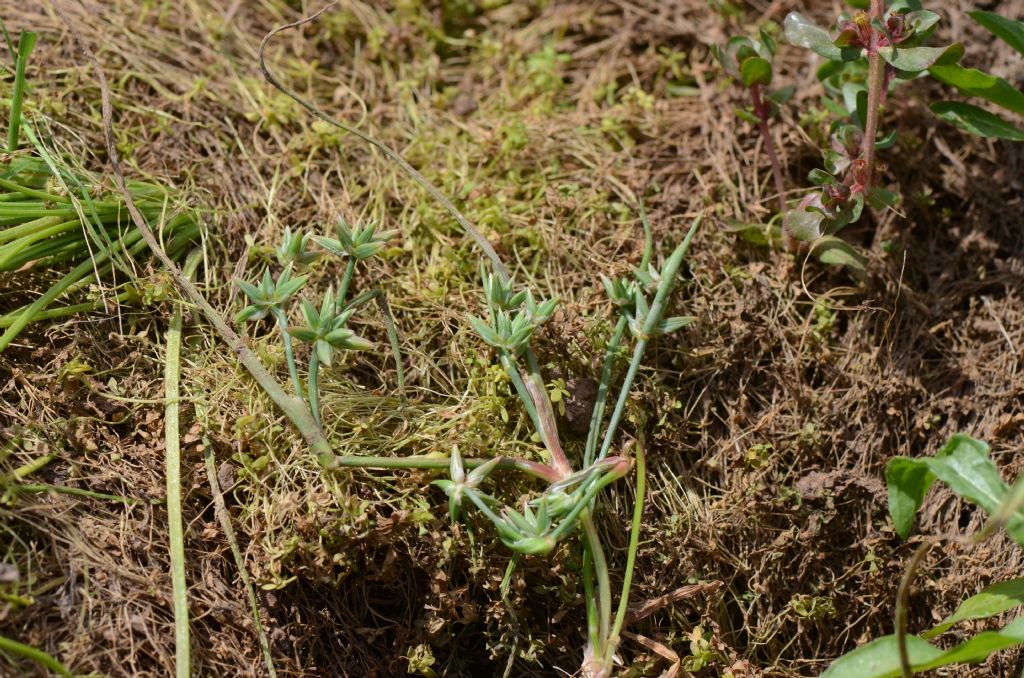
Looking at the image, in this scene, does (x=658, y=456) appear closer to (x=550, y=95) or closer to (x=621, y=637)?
(x=621, y=637)

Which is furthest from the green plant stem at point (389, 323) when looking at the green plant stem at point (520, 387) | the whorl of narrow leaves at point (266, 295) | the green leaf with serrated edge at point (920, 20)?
the green leaf with serrated edge at point (920, 20)

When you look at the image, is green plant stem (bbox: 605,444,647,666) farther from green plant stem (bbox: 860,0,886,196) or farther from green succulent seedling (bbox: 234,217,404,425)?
green plant stem (bbox: 860,0,886,196)

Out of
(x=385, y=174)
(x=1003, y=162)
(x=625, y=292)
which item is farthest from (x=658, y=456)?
(x=1003, y=162)

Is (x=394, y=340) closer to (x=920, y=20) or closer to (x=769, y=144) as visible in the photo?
(x=769, y=144)

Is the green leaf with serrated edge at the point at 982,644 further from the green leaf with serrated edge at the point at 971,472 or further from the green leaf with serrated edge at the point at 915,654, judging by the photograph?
the green leaf with serrated edge at the point at 971,472

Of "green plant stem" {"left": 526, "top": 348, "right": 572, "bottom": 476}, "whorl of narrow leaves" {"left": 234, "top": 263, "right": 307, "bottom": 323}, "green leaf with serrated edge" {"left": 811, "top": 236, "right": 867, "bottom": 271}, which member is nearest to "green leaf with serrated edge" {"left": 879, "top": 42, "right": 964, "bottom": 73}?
"green leaf with serrated edge" {"left": 811, "top": 236, "right": 867, "bottom": 271}

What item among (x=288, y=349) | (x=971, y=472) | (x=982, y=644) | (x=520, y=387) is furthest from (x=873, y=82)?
(x=288, y=349)
